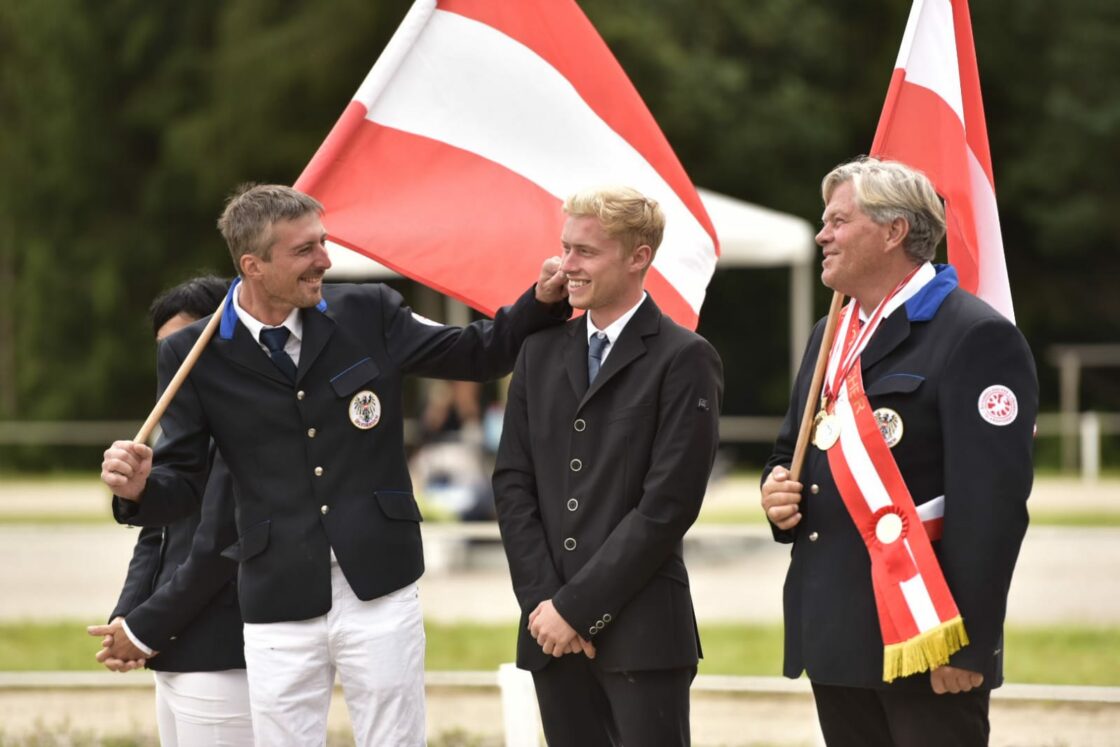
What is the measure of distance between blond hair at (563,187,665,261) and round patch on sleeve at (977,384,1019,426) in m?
0.91

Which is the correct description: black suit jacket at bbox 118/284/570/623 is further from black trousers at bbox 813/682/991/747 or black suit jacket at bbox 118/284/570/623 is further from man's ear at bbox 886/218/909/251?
black trousers at bbox 813/682/991/747

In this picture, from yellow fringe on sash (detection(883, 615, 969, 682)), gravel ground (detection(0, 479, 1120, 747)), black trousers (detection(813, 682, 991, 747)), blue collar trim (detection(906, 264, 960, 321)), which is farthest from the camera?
gravel ground (detection(0, 479, 1120, 747))

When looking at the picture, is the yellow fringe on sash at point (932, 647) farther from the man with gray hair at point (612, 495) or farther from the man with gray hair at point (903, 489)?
the man with gray hair at point (612, 495)

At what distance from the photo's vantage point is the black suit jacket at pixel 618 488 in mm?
3850

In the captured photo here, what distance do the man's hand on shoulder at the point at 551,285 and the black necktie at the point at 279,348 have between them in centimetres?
68

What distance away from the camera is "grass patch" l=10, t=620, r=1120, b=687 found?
25.9 ft

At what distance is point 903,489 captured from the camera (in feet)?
12.1

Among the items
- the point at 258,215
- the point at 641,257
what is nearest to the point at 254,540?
the point at 258,215

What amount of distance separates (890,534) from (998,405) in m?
0.38

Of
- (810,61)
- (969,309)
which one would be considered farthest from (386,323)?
(810,61)

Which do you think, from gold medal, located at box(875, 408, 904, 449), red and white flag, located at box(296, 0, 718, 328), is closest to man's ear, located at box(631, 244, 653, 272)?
gold medal, located at box(875, 408, 904, 449)

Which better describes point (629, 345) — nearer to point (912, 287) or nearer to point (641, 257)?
point (641, 257)

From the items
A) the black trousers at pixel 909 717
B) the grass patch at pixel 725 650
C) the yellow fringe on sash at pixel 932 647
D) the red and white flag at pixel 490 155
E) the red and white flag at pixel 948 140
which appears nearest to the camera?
the yellow fringe on sash at pixel 932 647

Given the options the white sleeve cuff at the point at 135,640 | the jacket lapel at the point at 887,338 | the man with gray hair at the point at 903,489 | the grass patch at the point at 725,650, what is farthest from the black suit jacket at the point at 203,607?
the grass patch at the point at 725,650
